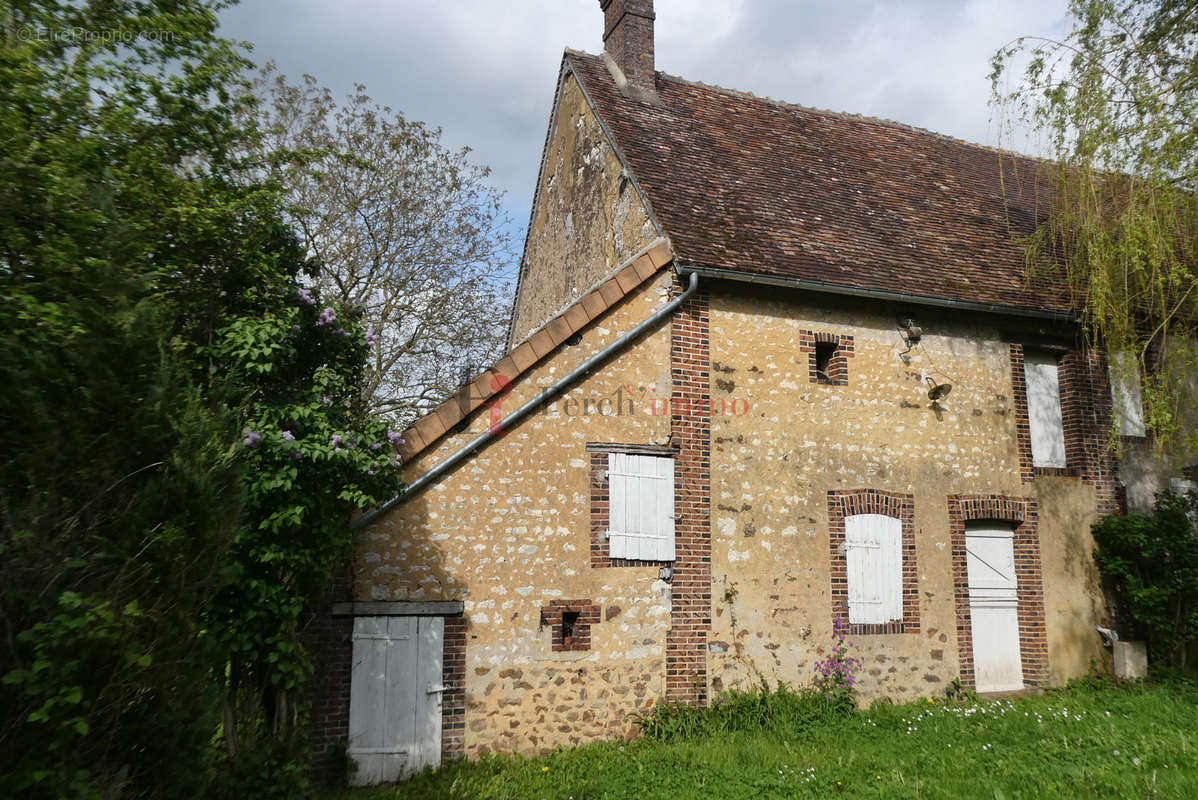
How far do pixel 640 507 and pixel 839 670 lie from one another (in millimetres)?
2977

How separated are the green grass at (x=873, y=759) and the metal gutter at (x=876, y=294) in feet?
15.3

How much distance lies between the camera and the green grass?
607 cm

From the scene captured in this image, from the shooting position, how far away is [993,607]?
31.8 feet

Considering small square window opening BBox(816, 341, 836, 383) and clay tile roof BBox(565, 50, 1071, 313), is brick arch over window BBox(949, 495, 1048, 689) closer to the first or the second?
small square window opening BBox(816, 341, 836, 383)

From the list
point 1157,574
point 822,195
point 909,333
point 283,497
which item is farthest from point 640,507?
point 1157,574

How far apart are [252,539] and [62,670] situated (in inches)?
91.0

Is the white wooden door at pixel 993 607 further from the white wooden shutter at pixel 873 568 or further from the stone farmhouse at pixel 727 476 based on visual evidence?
the white wooden shutter at pixel 873 568

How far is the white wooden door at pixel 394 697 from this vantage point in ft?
22.2

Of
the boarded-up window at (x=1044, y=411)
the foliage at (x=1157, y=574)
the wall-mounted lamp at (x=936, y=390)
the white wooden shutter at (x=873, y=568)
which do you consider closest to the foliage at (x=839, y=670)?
the white wooden shutter at (x=873, y=568)

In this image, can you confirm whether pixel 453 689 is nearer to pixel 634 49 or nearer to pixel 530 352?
pixel 530 352

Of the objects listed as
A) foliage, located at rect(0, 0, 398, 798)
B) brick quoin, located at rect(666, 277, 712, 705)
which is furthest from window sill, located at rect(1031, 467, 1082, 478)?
foliage, located at rect(0, 0, 398, 798)

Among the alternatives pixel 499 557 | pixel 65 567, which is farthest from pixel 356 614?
pixel 65 567

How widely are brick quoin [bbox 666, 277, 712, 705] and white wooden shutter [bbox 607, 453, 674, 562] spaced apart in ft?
0.42

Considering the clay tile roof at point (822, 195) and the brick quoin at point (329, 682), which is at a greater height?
the clay tile roof at point (822, 195)
